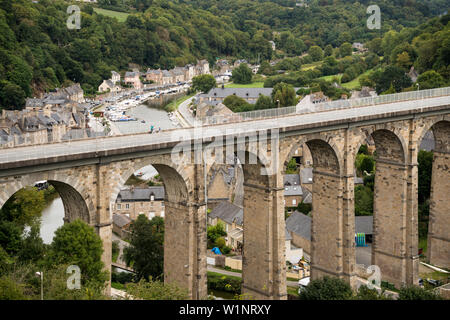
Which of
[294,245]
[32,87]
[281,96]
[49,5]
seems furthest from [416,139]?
[49,5]

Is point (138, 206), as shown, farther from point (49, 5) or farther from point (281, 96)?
point (49, 5)

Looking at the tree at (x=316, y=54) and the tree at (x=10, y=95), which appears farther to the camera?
the tree at (x=316, y=54)

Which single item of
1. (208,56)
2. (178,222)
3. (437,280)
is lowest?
(437,280)

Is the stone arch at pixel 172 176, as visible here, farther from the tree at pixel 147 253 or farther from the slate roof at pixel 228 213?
the slate roof at pixel 228 213

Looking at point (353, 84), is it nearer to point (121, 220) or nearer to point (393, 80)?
point (393, 80)

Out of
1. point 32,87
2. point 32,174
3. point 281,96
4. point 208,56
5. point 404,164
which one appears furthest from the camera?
point 208,56

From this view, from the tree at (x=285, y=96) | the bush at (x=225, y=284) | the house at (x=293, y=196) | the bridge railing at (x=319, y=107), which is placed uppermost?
the tree at (x=285, y=96)

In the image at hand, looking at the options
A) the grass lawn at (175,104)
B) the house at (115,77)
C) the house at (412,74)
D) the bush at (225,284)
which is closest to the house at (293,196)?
the bush at (225,284)
